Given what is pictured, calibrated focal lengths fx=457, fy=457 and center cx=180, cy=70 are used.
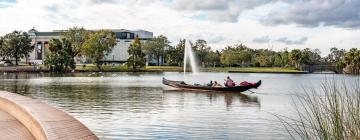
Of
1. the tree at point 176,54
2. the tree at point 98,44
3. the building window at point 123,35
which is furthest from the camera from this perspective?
the building window at point 123,35

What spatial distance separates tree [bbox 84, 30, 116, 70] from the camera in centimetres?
9088

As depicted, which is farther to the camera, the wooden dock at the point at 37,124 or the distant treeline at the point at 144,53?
the distant treeline at the point at 144,53

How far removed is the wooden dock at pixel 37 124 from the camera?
6.88 metres

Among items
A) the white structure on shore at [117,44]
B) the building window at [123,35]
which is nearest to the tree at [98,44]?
the white structure on shore at [117,44]

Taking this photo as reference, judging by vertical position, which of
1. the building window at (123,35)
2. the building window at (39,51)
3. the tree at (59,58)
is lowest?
the tree at (59,58)

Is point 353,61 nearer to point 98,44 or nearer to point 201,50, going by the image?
point 201,50

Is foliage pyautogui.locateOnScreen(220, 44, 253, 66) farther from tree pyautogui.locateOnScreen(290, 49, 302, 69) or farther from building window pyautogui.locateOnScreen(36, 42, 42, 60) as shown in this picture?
building window pyautogui.locateOnScreen(36, 42, 42, 60)

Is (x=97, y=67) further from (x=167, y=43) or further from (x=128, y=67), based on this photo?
(x=167, y=43)

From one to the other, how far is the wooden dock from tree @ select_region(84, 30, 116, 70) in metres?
81.2

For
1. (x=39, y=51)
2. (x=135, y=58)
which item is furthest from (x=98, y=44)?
(x=39, y=51)

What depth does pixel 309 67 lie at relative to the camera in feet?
A: 401

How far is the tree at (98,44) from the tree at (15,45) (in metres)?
26.1

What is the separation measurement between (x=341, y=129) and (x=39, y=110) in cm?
565

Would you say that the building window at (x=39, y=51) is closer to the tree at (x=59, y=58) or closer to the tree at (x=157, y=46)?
the tree at (x=157, y=46)
